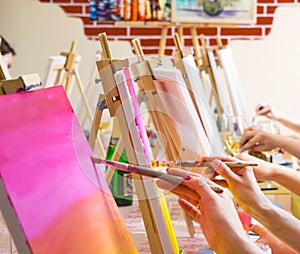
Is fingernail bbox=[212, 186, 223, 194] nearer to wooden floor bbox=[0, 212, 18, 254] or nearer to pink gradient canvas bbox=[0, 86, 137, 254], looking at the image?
pink gradient canvas bbox=[0, 86, 137, 254]

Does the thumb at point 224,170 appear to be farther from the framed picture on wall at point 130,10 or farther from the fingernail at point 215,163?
the framed picture on wall at point 130,10

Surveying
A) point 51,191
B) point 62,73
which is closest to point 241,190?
point 51,191

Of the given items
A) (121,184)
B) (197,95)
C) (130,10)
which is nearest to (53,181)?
(197,95)

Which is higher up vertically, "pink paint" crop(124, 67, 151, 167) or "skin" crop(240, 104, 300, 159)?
"pink paint" crop(124, 67, 151, 167)

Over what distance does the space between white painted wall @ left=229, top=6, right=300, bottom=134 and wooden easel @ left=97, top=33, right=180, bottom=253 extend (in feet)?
11.7

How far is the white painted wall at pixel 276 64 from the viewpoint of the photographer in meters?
5.00

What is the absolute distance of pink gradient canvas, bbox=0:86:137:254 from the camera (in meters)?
1.01

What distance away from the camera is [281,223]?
1459mm

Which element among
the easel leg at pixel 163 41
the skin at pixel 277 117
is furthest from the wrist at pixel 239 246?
the easel leg at pixel 163 41

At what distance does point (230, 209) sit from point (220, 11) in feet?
11.6

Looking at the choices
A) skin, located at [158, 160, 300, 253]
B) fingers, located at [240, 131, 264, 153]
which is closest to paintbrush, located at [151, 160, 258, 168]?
skin, located at [158, 160, 300, 253]

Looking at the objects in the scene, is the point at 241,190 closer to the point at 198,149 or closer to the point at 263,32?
the point at 198,149

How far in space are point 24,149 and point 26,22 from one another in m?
4.07

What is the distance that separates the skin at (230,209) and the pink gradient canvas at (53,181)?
148 millimetres
